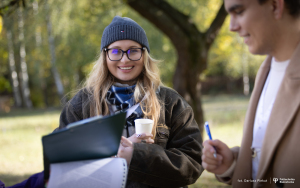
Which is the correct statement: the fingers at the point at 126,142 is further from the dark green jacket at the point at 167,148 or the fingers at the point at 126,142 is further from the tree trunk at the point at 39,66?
the tree trunk at the point at 39,66

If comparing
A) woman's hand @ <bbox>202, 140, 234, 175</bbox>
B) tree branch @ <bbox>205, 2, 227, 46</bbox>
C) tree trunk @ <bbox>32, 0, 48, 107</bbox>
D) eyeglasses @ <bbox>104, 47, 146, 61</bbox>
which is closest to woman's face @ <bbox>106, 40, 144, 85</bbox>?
eyeglasses @ <bbox>104, 47, 146, 61</bbox>

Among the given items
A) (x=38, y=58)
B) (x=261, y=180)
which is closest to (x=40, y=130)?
(x=261, y=180)

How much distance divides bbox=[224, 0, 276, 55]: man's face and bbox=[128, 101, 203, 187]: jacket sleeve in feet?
3.52

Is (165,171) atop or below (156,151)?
below

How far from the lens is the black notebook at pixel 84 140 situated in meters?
1.55

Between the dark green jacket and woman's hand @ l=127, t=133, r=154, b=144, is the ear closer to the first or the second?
woman's hand @ l=127, t=133, r=154, b=144

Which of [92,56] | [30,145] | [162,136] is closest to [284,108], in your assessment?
[162,136]

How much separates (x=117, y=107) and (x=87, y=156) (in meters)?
0.77

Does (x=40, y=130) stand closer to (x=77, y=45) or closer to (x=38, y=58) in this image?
(x=77, y=45)

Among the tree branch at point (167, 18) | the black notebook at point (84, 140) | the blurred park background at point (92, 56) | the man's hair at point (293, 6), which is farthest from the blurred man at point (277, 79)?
the tree branch at point (167, 18)

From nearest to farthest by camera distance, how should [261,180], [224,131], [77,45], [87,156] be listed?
[261,180], [87,156], [224,131], [77,45]

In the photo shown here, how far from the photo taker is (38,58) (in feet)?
80.9

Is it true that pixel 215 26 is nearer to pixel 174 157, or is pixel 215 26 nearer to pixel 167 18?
pixel 167 18

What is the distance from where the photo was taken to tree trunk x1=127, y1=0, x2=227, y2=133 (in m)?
5.45
